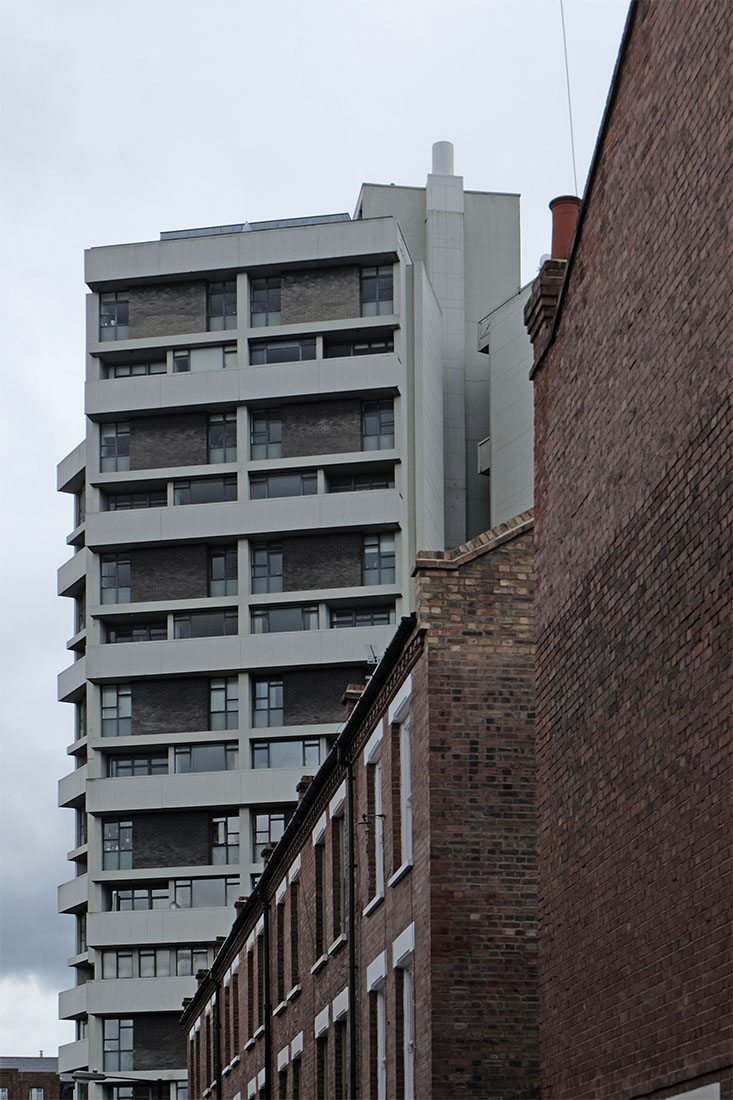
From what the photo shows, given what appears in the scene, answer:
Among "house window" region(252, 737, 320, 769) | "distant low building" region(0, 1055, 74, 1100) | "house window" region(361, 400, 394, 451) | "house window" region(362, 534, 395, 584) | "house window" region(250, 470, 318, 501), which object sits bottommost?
"distant low building" region(0, 1055, 74, 1100)

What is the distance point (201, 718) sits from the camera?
7181 cm

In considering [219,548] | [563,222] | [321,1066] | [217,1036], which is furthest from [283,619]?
[563,222]

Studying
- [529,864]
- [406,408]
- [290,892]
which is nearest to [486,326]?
[406,408]

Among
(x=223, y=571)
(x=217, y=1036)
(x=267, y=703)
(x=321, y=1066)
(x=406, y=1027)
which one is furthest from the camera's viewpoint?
(x=223, y=571)

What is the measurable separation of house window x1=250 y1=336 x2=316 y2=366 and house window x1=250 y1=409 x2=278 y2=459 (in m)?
2.23

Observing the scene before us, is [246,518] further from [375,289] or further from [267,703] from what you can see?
[375,289]

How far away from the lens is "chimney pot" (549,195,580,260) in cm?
1778

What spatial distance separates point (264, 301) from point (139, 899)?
25692mm

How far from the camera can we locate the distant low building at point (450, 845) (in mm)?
19688

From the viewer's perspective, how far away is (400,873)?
21406mm

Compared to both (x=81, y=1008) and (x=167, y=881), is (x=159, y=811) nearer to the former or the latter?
(x=167, y=881)

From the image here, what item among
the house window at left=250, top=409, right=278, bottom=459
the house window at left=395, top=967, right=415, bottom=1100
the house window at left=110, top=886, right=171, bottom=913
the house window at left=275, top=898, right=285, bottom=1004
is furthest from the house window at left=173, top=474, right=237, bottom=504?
the house window at left=395, top=967, right=415, bottom=1100

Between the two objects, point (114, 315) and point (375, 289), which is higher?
point (114, 315)

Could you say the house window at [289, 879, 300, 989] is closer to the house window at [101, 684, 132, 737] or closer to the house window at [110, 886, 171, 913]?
the house window at [110, 886, 171, 913]
